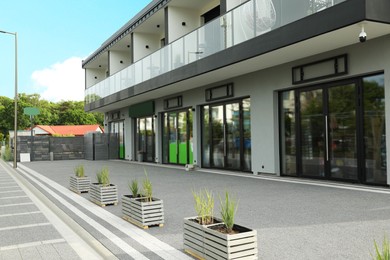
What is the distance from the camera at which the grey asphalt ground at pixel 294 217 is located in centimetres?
487

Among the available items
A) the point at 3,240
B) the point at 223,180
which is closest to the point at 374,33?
the point at 223,180

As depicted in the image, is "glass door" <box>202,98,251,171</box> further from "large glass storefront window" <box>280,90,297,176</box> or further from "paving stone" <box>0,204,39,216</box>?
"paving stone" <box>0,204,39,216</box>

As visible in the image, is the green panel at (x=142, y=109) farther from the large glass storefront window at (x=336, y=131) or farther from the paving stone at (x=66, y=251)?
the paving stone at (x=66, y=251)

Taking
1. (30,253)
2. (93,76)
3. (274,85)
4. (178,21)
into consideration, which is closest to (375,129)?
(274,85)

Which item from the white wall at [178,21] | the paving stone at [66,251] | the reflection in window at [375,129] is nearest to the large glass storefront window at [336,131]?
the reflection in window at [375,129]

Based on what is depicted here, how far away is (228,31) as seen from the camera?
1274cm

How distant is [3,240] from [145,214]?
7.37 feet

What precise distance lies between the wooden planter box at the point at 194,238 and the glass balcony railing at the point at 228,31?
6.73m

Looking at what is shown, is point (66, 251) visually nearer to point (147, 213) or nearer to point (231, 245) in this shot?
point (147, 213)

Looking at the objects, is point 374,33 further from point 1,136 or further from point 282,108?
point 1,136

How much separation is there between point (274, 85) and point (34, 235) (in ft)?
30.3

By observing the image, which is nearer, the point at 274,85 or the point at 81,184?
the point at 81,184

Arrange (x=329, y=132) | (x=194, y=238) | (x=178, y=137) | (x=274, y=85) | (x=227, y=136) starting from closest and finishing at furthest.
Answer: (x=194, y=238)
(x=329, y=132)
(x=274, y=85)
(x=227, y=136)
(x=178, y=137)

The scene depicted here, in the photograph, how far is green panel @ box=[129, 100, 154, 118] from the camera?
73.0ft
